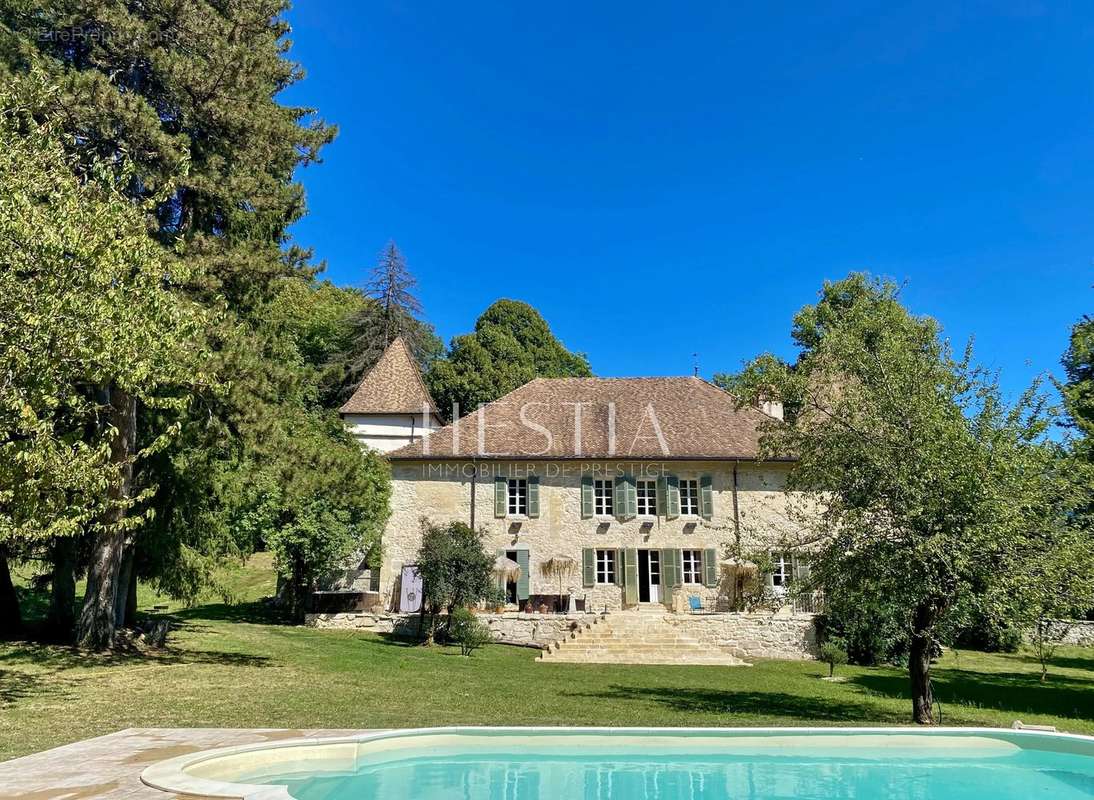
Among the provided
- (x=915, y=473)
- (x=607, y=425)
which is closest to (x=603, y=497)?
(x=607, y=425)

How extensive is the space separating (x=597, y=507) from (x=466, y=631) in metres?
7.19

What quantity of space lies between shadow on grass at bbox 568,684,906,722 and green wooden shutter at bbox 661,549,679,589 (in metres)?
9.42

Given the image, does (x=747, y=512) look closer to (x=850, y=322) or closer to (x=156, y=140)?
(x=850, y=322)

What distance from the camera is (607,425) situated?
26109 millimetres

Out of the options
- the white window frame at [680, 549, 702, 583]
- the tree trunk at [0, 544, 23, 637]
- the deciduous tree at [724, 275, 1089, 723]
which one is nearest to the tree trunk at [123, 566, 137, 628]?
the tree trunk at [0, 544, 23, 637]

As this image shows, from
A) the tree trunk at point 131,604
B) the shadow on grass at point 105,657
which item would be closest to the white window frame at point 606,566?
the shadow on grass at point 105,657

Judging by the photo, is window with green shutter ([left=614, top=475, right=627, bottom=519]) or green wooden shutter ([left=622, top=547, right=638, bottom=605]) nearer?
green wooden shutter ([left=622, top=547, right=638, bottom=605])

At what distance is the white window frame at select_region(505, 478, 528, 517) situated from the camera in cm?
2448

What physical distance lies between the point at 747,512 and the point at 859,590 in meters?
13.7

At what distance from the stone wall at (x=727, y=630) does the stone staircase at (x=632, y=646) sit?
406 mm

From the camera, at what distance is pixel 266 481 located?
15234 millimetres

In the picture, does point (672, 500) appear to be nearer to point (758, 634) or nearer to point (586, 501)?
point (586, 501)

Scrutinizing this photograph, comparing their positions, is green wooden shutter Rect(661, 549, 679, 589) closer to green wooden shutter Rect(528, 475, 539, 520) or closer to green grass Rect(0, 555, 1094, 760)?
green wooden shutter Rect(528, 475, 539, 520)

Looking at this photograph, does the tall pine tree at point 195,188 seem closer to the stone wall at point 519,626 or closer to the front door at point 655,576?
the stone wall at point 519,626
